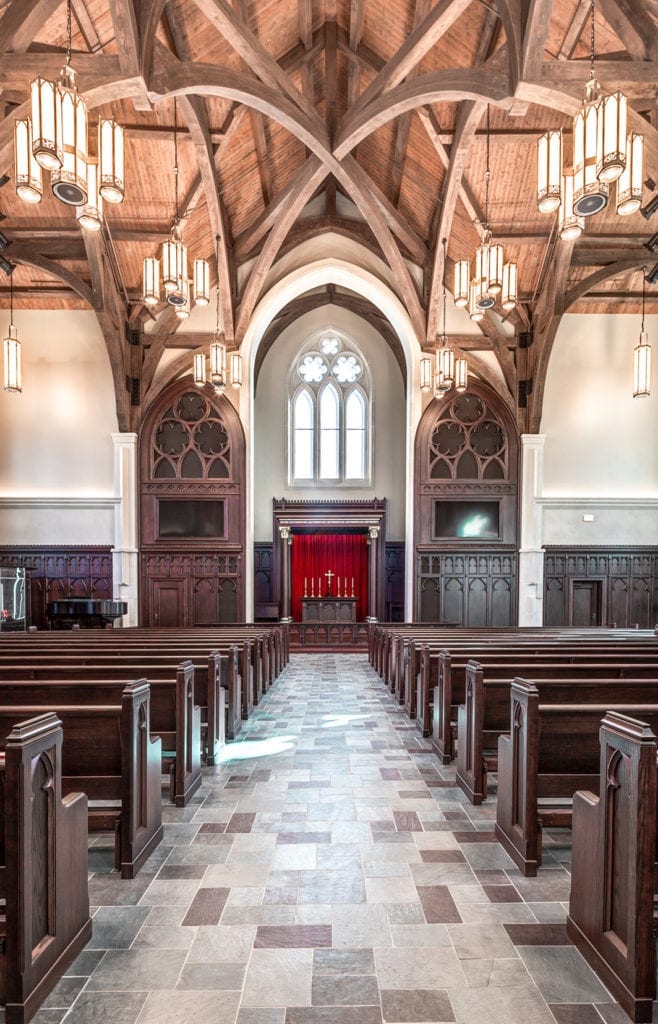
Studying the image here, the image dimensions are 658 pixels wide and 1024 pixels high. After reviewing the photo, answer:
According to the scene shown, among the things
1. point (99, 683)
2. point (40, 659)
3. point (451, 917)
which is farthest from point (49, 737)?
point (40, 659)

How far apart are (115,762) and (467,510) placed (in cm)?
1355

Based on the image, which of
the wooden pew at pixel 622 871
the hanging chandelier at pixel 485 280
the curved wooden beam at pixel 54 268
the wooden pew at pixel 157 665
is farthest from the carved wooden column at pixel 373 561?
the wooden pew at pixel 622 871

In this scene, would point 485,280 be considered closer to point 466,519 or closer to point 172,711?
point 172,711

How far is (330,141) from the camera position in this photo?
11.5 meters

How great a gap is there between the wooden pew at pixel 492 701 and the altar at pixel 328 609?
37.8ft

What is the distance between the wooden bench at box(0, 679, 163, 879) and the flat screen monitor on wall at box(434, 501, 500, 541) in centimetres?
1301

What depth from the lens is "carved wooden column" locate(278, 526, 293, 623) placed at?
17844mm

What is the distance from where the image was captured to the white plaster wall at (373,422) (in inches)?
749

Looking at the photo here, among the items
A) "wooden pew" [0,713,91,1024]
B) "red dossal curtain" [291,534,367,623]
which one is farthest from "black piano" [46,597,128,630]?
"wooden pew" [0,713,91,1024]

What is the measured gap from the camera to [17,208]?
12.5m

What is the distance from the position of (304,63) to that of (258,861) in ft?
43.4

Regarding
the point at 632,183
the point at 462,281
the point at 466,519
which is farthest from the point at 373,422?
the point at 632,183

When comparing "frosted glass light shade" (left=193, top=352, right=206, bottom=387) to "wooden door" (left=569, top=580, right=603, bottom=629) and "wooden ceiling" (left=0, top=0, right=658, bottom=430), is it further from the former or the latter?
"wooden door" (left=569, top=580, right=603, bottom=629)

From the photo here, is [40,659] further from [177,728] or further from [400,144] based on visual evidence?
[400,144]
